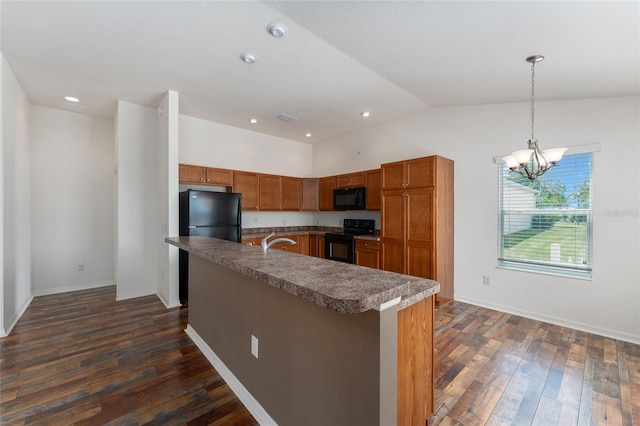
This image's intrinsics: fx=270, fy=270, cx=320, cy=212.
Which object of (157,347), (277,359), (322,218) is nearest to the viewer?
(277,359)

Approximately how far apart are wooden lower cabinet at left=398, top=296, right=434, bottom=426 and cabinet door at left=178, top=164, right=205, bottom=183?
4020mm

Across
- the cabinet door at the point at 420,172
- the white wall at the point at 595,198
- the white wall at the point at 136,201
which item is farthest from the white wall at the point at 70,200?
the white wall at the point at 595,198

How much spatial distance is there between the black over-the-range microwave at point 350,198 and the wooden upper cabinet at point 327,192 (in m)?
0.20

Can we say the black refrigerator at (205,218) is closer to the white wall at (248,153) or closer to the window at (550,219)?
the white wall at (248,153)

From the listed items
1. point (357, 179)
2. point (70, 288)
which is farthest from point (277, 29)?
point (70, 288)

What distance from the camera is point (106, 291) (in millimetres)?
4234

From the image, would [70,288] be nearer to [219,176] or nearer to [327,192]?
[219,176]

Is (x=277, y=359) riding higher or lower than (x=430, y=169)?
lower

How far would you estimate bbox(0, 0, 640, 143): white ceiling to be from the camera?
1.90m

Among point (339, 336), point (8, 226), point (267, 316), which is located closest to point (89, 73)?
point (8, 226)

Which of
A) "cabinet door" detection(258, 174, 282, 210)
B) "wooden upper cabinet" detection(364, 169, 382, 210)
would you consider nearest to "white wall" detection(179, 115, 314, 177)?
"cabinet door" detection(258, 174, 282, 210)

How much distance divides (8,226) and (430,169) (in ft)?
16.2

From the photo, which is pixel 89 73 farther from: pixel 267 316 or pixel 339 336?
pixel 339 336

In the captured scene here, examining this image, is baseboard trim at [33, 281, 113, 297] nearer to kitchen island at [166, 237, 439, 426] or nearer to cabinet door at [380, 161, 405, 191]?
kitchen island at [166, 237, 439, 426]
